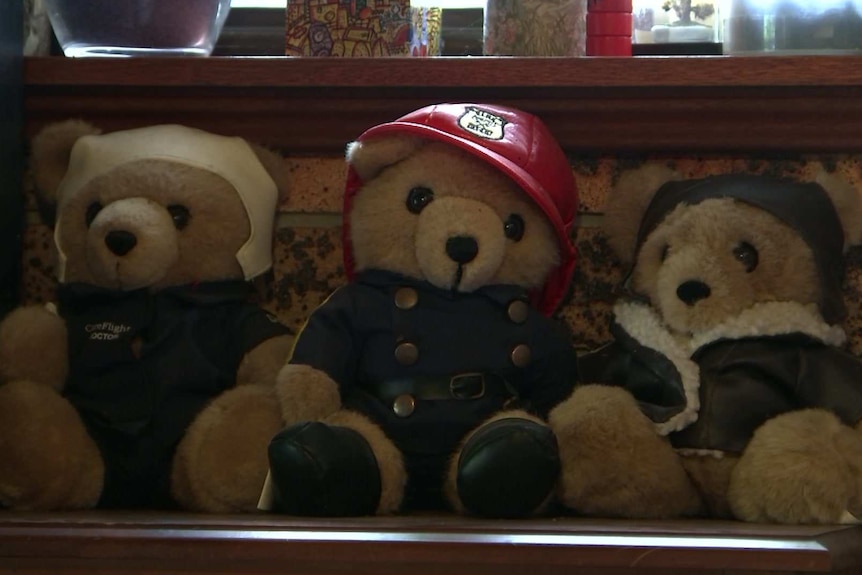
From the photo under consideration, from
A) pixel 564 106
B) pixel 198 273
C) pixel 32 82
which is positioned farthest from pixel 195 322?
pixel 564 106

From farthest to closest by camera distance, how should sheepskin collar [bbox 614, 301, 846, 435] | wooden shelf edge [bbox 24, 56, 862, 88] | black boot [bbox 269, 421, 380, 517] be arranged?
1. wooden shelf edge [bbox 24, 56, 862, 88]
2. sheepskin collar [bbox 614, 301, 846, 435]
3. black boot [bbox 269, 421, 380, 517]

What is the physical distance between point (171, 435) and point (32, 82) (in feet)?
1.35

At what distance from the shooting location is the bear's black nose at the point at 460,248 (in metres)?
1.11

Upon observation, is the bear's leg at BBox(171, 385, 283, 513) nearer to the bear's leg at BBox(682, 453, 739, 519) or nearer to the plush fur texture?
the plush fur texture

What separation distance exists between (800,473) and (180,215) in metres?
0.63

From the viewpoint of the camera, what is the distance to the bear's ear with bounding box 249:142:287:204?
1.27 meters

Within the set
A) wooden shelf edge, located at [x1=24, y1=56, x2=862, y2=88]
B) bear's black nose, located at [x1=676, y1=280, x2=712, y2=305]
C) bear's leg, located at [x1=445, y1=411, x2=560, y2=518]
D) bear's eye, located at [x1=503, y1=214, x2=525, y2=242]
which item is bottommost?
bear's leg, located at [x1=445, y1=411, x2=560, y2=518]

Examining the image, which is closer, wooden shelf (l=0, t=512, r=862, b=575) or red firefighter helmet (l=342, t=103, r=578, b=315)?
wooden shelf (l=0, t=512, r=862, b=575)

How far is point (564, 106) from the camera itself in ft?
4.09

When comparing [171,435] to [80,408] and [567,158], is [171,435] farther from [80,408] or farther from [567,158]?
[567,158]

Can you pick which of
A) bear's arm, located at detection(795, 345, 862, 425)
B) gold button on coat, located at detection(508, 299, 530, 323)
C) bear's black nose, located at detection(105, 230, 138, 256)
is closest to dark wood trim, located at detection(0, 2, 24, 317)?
bear's black nose, located at detection(105, 230, 138, 256)

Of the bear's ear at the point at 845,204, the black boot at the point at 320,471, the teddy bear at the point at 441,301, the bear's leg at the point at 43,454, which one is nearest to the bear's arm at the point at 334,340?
the teddy bear at the point at 441,301

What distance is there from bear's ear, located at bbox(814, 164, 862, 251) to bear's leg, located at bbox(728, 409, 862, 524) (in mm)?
202

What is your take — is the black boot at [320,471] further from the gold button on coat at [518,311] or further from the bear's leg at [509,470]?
the gold button on coat at [518,311]
